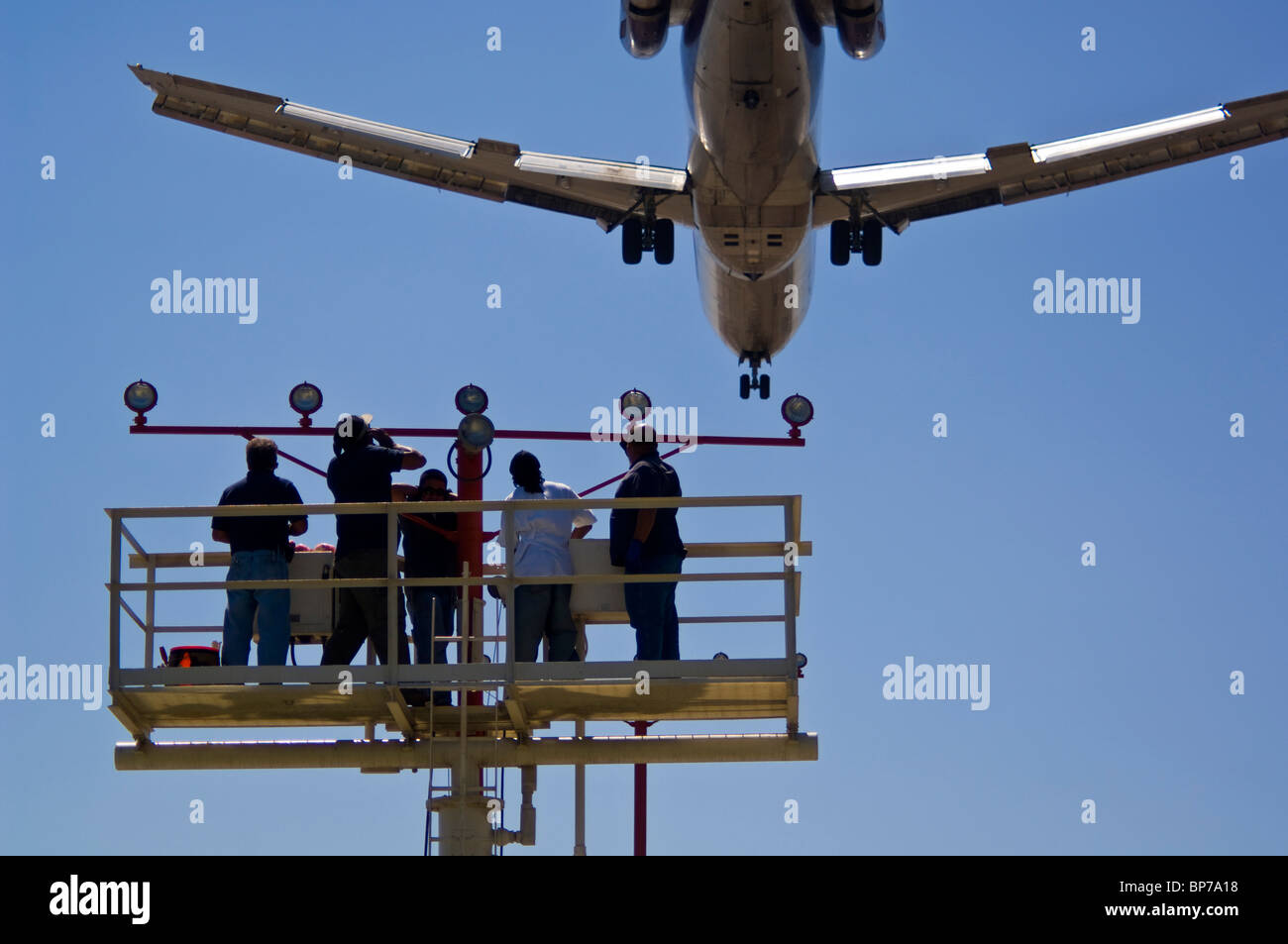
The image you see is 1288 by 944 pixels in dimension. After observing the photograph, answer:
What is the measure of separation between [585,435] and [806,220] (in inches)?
969

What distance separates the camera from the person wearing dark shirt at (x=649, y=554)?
566 inches

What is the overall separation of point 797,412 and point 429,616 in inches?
159

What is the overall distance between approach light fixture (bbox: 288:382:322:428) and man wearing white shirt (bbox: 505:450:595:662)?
265 centimetres

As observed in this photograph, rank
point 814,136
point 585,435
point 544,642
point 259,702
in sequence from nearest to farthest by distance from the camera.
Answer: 1. point 259,702
2. point 544,642
3. point 585,435
4. point 814,136

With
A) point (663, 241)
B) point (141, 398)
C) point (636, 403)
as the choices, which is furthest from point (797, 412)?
point (663, 241)

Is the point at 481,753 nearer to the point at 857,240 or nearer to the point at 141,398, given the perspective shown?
the point at 141,398

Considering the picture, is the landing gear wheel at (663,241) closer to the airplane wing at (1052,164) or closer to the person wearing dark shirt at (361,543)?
the airplane wing at (1052,164)

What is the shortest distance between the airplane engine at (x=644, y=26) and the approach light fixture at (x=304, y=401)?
74.9ft

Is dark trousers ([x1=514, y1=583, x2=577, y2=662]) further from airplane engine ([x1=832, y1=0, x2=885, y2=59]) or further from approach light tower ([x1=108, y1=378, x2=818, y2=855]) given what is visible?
airplane engine ([x1=832, y1=0, x2=885, y2=59])

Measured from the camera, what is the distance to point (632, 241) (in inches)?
1715
